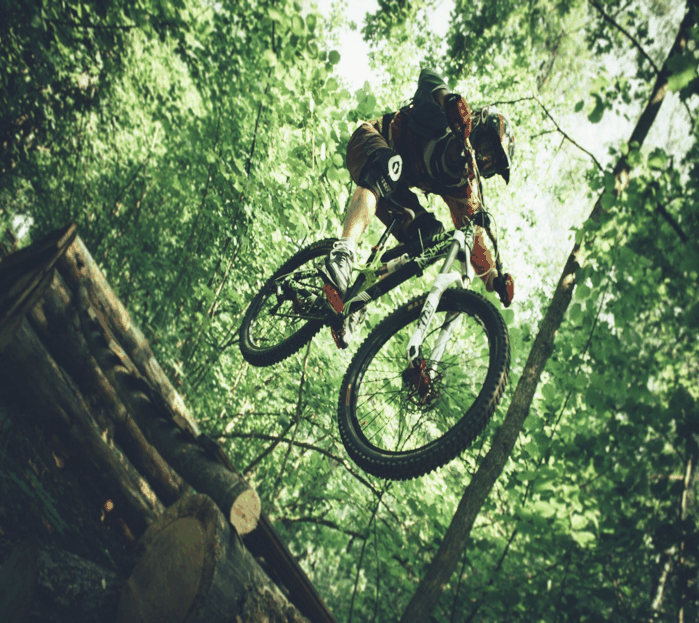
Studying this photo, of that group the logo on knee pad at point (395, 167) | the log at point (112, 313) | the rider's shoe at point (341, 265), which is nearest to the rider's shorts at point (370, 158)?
the logo on knee pad at point (395, 167)

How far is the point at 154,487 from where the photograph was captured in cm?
235

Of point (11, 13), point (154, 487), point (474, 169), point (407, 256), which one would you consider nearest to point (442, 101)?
point (474, 169)

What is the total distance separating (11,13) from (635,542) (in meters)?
6.65

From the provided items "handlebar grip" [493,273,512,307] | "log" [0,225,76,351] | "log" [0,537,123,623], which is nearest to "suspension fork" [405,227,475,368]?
"handlebar grip" [493,273,512,307]

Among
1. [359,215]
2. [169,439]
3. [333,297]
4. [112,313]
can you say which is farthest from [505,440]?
[112,313]

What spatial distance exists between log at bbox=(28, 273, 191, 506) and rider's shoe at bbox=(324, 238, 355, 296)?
55.8 inches

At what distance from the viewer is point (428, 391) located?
222cm

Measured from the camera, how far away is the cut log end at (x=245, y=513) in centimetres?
179

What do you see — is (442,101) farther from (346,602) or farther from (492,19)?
(346,602)

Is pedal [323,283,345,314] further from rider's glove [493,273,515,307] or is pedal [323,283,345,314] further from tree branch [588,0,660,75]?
tree branch [588,0,660,75]

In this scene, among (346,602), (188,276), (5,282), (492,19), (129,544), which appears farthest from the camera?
(346,602)

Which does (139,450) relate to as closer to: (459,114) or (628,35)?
(459,114)

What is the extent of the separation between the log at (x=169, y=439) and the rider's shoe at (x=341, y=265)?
1102 millimetres

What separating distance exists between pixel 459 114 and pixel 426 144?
62 centimetres
